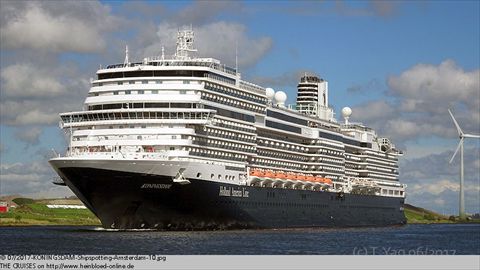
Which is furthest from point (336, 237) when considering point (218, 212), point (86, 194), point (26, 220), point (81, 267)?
point (26, 220)

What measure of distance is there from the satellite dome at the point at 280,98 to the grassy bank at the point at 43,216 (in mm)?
42193

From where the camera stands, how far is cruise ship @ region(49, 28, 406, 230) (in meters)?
80.6

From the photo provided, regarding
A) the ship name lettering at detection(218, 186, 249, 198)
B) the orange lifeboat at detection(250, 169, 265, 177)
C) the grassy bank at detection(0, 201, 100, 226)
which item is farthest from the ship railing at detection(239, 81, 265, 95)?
the grassy bank at detection(0, 201, 100, 226)

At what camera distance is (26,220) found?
138 metres

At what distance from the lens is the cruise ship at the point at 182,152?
80625 millimetres

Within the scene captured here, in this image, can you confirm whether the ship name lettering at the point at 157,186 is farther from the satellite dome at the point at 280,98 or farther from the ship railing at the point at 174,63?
the satellite dome at the point at 280,98

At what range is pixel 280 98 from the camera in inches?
4594

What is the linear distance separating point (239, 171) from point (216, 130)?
5.92 m

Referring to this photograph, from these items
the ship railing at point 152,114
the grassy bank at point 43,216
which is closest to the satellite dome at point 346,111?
the grassy bank at point 43,216

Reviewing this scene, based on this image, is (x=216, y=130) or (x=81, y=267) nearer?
(x=81, y=267)

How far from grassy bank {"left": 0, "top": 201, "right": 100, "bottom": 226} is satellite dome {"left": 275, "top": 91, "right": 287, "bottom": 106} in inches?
1661

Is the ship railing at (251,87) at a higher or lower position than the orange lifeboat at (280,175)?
higher

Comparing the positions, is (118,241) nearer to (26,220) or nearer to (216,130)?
(216,130)

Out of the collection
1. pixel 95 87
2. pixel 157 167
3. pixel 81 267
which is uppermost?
pixel 95 87
